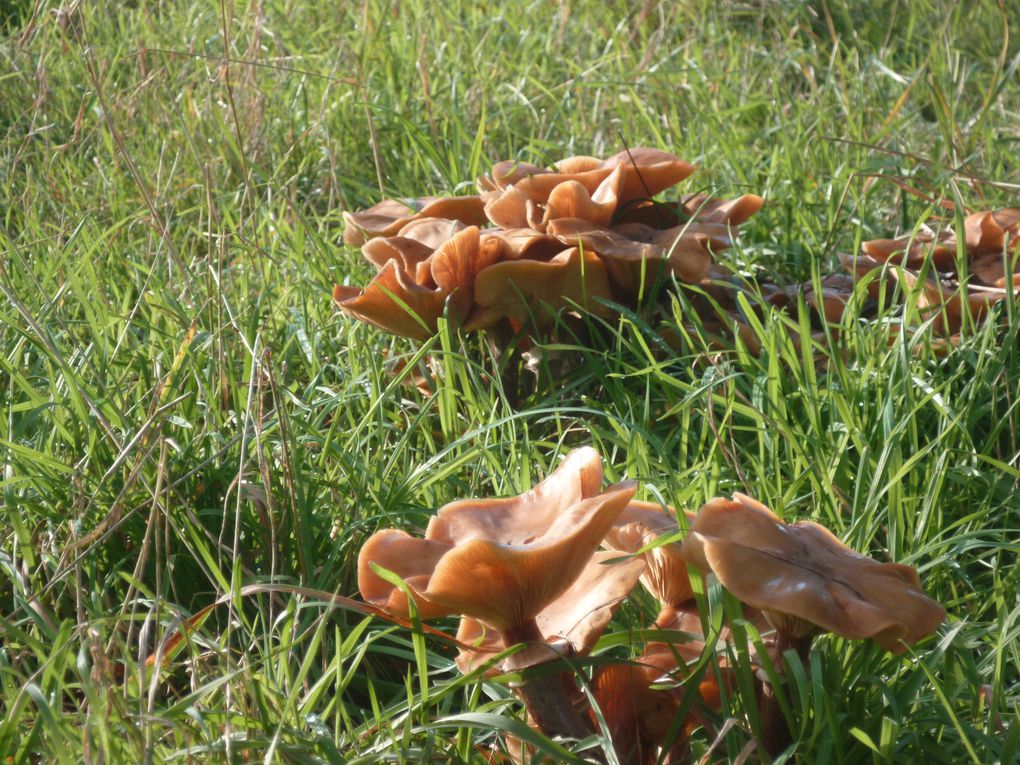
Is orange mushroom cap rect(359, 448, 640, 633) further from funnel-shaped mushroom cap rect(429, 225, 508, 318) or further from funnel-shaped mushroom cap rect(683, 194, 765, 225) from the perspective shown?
funnel-shaped mushroom cap rect(683, 194, 765, 225)

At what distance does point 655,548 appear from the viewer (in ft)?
5.21

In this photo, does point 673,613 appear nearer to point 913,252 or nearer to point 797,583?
point 797,583

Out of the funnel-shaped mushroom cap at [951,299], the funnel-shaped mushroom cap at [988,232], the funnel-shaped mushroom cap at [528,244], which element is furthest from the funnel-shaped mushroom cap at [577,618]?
the funnel-shaped mushroom cap at [988,232]

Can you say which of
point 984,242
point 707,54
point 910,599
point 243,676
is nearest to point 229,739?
point 243,676

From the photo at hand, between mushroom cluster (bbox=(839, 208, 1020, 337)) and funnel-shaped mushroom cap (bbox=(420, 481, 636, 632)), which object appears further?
mushroom cluster (bbox=(839, 208, 1020, 337))

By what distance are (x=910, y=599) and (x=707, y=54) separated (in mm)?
4113

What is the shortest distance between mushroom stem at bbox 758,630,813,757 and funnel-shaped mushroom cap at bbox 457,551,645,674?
0.25 metres

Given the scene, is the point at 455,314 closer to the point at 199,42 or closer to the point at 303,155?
the point at 303,155

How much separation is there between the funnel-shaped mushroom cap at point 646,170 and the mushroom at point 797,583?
1.53 metres

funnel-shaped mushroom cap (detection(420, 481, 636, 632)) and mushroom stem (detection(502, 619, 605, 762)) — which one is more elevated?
funnel-shaped mushroom cap (detection(420, 481, 636, 632))

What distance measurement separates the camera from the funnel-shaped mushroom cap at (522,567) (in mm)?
1330

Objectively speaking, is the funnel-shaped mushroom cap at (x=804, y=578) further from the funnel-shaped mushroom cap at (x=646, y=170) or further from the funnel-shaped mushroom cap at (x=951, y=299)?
the funnel-shaped mushroom cap at (x=646, y=170)

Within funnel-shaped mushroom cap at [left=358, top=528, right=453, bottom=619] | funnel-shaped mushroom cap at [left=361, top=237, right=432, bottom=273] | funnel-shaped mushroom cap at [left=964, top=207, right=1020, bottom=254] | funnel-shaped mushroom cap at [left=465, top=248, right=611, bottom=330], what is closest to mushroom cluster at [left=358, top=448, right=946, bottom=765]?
funnel-shaped mushroom cap at [left=358, top=528, right=453, bottom=619]

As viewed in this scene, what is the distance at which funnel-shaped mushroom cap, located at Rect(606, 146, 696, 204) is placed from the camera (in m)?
2.91
